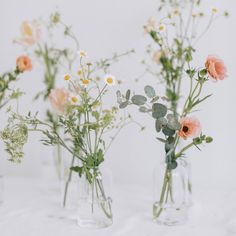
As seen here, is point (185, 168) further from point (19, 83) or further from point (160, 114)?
point (19, 83)

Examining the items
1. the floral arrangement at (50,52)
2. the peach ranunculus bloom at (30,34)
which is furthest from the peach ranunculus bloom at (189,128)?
the peach ranunculus bloom at (30,34)

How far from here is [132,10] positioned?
1657mm

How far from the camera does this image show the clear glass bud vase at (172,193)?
1.21 metres

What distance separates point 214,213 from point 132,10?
0.78 metres

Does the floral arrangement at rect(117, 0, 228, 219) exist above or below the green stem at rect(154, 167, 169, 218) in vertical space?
above

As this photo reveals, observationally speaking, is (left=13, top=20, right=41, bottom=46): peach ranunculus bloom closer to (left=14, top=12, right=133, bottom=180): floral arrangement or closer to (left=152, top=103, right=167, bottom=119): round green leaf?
(left=14, top=12, right=133, bottom=180): floral arrangement

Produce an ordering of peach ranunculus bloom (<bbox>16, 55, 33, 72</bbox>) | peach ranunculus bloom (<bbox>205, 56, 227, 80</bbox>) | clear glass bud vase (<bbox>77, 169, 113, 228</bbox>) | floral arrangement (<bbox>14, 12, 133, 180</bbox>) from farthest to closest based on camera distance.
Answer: floral arrangement (<bbox>14, 12, 133, 180</bbox>) → peach ranunculus bloom (<bbox>16, 55, 33, 72</bbox>) → clear glass bud vase (<bbox>77, 169, 113, 228</bbox>) → peach ranunculus bloom (<bbox>205, 56, 227, 80</bbox>)

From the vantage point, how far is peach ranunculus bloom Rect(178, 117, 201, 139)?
108 centimetres

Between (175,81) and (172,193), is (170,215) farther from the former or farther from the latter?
(175,81)

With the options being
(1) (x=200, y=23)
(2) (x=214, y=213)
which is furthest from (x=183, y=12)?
→ (2) (x=214, y=213)

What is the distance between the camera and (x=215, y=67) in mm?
1071

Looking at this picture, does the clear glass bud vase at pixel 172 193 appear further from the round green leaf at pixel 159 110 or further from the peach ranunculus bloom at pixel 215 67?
the peach ranunculus bloom at pixel 215 67

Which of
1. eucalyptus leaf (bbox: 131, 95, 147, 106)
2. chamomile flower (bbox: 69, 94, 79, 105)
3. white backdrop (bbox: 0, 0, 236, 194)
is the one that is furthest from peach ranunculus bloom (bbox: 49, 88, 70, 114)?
white backdrop (bbox: 0, 0, 236, 194)

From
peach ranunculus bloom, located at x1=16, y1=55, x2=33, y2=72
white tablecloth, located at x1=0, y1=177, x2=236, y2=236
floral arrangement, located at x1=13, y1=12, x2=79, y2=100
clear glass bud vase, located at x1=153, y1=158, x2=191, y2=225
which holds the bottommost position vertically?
white tablecloth, located at x1=0, y1=177, x2=236, y2=236
